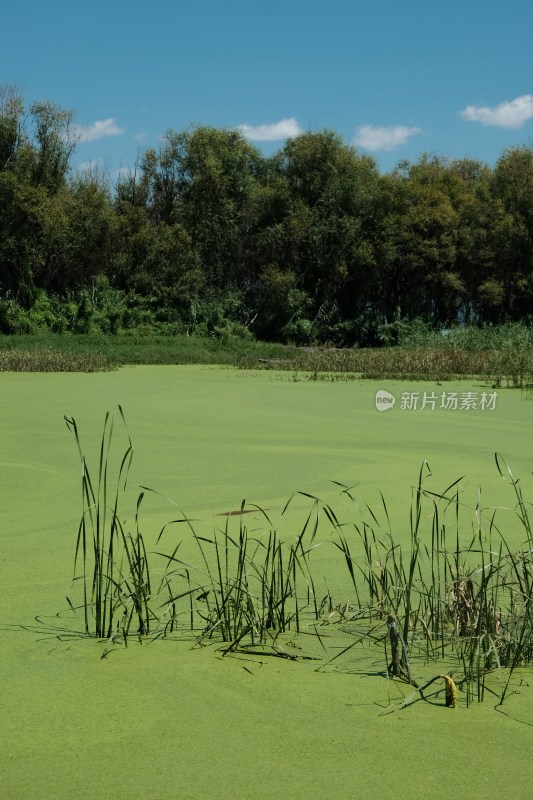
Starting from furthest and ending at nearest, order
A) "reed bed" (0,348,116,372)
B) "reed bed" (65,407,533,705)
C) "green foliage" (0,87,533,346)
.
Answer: "green foliage" (0,87,533,346), "reed bed" (0,348,116,372), "reed bed" (65,407,533,705)

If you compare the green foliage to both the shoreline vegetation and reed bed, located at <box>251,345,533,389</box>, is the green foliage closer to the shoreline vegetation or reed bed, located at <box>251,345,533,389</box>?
the shoreline vegetation

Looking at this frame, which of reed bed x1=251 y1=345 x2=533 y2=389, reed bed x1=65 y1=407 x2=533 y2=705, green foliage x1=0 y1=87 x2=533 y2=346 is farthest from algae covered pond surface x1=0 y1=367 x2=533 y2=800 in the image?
green foliage x1=0 y1=87 x2=533 y2=346

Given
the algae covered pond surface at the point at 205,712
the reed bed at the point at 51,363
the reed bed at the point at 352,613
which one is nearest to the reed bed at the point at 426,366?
the reed bed at the point at 51,363

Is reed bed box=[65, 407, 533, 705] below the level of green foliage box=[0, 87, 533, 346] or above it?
below

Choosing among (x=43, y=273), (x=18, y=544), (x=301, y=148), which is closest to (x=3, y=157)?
(x=43, y=273)

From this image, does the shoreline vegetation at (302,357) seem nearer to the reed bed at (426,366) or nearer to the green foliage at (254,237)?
the reed bed at (426,366)

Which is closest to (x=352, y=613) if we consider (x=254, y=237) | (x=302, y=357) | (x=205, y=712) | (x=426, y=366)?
(x=205, y=712)

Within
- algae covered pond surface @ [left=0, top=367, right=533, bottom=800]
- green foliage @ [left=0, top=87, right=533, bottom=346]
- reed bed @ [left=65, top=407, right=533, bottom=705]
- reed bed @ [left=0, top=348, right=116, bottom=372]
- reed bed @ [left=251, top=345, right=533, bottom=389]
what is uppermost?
green foliage @ [left=0, top=87, right=533, bottom=346]

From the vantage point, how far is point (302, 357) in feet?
52.2

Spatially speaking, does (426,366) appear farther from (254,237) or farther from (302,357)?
(254,237)

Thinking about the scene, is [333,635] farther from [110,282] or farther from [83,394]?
[110,282]

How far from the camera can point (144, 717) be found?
71.2 inches

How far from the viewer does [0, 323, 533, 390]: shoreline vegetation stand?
11.6 metres

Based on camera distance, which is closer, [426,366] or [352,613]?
[352,613]
